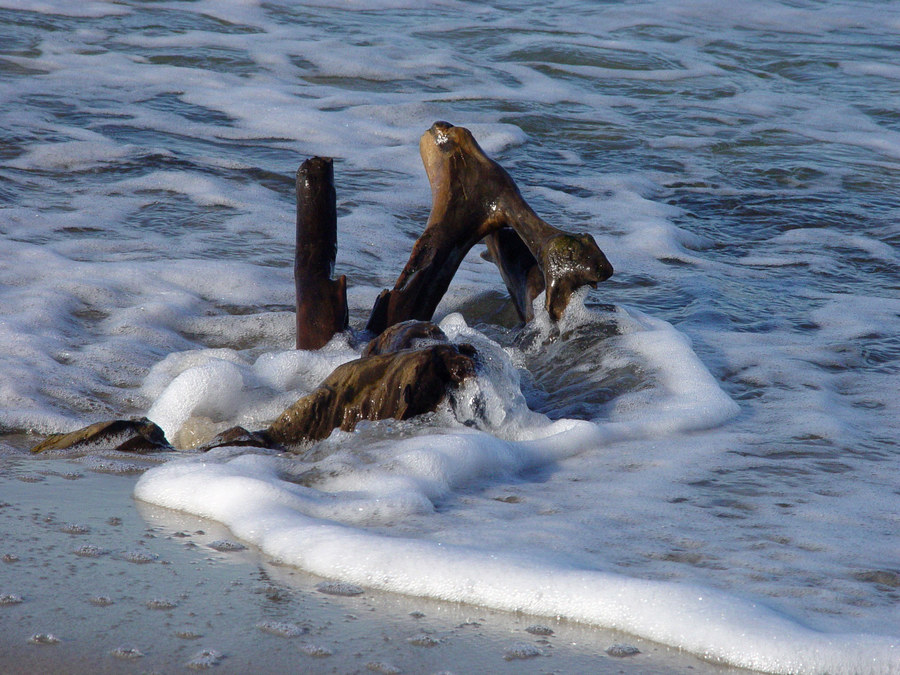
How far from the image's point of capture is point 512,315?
14.8 feet

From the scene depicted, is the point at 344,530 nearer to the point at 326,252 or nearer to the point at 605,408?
the point at 605,408

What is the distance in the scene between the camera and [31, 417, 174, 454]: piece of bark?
2.78 meters

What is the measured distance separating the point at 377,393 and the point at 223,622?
1.16 metres

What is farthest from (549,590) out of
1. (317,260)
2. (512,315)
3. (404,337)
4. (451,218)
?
(512,315)

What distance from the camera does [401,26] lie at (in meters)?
12.3

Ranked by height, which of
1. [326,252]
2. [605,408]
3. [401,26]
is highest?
[401,26]

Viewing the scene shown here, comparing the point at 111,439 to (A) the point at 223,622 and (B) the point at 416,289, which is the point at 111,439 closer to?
(A) the point at 223,622

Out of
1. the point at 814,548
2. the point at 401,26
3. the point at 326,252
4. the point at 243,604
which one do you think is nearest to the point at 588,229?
the point at 326,252

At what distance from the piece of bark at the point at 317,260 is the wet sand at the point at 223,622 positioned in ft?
4.96

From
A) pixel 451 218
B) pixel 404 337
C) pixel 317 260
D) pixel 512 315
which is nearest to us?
pixel 404 337

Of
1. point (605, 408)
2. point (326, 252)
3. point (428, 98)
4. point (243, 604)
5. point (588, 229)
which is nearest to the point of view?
point (243, 604)

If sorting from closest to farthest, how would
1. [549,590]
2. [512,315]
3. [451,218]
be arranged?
[549,590] → [451,218] → [512,315]

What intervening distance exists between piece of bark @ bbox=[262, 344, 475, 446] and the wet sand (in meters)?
0.68

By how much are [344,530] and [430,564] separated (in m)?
0.25
